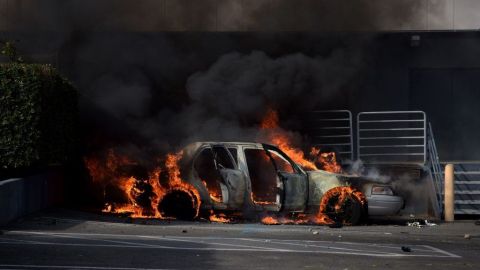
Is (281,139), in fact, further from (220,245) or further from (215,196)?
(220,245)

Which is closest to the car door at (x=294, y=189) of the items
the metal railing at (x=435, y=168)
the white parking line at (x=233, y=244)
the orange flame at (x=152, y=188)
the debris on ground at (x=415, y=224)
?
the orange flame at (x=152, y=188)

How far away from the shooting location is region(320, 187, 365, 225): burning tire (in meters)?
15.9

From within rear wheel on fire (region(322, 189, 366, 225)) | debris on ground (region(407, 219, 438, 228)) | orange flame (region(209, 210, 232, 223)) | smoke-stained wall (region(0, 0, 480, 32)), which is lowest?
debris on ground (region(407, 219, 438, 228))

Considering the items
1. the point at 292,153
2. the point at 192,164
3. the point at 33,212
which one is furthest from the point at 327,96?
the point at 33,212

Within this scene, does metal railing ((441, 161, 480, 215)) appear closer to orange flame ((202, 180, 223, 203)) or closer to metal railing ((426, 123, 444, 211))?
metal railing ((426, 123, 444, 211))

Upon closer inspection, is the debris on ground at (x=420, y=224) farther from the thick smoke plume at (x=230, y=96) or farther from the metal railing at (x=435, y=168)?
the thick smoke plume at (x=230, y=96)

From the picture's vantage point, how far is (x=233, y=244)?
1274cm

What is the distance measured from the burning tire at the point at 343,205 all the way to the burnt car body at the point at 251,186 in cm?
6

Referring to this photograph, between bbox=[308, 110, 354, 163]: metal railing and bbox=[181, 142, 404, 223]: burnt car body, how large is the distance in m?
4.57

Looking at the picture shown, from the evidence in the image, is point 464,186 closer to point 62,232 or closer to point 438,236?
point 438,236

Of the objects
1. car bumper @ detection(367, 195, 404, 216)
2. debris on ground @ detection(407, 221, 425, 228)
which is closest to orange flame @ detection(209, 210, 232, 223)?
car bumper @ detection(367, 195, 404, 216)

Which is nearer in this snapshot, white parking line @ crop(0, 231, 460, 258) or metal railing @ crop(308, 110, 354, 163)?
white parking line @ crop(0, 231, 460, 258)

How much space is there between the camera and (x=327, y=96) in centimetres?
2105

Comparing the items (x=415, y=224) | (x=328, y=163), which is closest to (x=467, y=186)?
(x=415, y=224)
